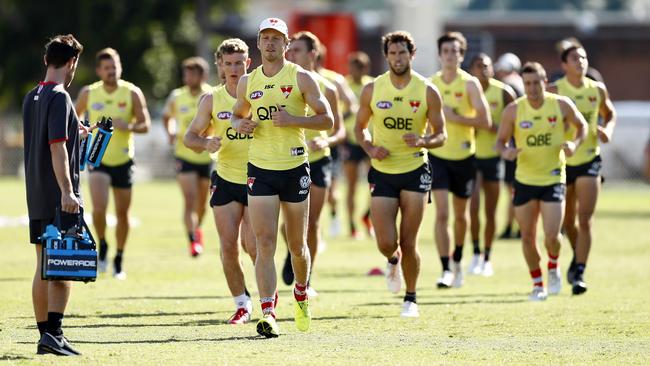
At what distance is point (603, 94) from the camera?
15445 mm

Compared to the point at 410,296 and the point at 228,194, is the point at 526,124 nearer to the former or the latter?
the point at 410,296

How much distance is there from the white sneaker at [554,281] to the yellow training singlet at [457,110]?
1.79 meters

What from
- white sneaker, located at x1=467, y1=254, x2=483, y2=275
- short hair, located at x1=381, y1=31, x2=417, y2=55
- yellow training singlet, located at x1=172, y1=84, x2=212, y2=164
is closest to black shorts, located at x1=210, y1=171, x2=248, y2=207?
short hair, located at x1=381, y1=31, x2=417, y2=55

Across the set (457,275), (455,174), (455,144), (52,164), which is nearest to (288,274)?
(457,275)

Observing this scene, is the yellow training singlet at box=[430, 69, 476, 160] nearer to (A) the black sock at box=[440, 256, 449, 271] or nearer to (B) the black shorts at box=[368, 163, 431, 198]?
(A) the black sock at box=[440, 256, 449, 271]

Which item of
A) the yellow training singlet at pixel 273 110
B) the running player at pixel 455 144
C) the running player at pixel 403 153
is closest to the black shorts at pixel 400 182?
the running player at pixel 403 153

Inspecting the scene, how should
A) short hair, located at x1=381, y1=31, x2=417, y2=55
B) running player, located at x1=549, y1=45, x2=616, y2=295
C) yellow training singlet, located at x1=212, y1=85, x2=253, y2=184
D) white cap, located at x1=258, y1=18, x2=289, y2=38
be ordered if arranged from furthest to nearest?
1. running player, located at x1=549, y1=45, x2=616, y2=295
2. short hair, located at x1=381, y1=31, x2=417, y2=55
3. yellow training singlet, located at x1=212, y1=85, x2=253, y2=184
4. white cap, located at x1=258, y1=18, x2=289, y2=38

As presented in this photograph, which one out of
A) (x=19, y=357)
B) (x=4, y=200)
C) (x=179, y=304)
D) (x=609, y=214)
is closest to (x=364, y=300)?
(x=179, y=304)

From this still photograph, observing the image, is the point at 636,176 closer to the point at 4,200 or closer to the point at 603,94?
the point at 4,200

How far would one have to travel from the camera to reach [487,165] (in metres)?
17.6

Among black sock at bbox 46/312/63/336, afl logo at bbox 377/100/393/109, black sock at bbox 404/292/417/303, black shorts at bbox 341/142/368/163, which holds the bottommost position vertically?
black sock at bbox 404/292/417/303

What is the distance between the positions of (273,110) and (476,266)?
271 inches

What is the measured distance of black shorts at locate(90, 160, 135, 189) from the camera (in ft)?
53.1

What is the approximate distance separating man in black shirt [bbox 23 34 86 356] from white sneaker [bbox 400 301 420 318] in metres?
3.66
